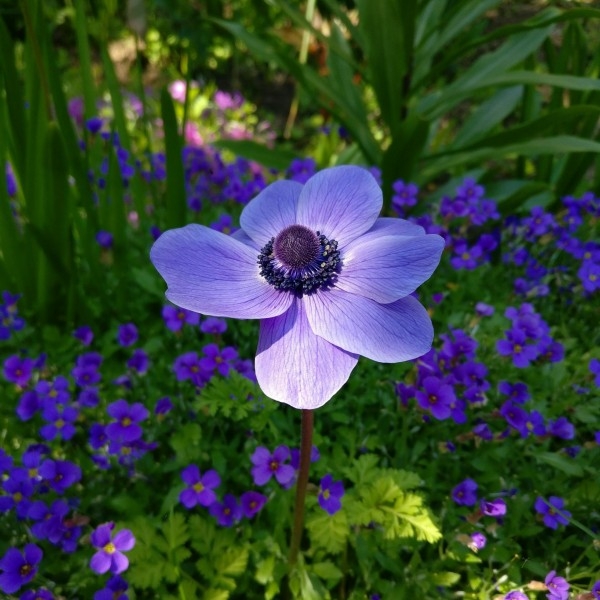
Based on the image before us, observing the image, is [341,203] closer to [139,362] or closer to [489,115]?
[139,362]

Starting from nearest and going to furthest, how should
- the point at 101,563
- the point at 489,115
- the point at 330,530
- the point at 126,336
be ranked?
the point at 101,563, the point at 330,530, the point at 126,336, the point at 489,115

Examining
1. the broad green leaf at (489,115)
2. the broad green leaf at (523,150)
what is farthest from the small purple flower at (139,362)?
the broad green leaf at (489,115)

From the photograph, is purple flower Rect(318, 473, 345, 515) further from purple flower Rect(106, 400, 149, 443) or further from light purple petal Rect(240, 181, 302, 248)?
light purple petal Rect(240, 181, 302, 248)

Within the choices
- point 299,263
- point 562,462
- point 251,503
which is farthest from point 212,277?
point 562,462

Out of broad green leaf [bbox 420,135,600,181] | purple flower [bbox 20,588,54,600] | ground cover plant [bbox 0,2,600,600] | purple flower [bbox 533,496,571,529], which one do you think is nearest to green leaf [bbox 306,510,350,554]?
ground cover plant [bbox 0,2,600,600]

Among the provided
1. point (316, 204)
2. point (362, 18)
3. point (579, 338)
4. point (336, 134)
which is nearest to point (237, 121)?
point (336, 134)

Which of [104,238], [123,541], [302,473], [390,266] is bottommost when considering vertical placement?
[123,541]

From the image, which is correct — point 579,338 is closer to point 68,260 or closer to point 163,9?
point 68,260

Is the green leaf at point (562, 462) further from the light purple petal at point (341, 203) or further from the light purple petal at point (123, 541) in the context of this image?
the light purple petal at point (123, 541)
